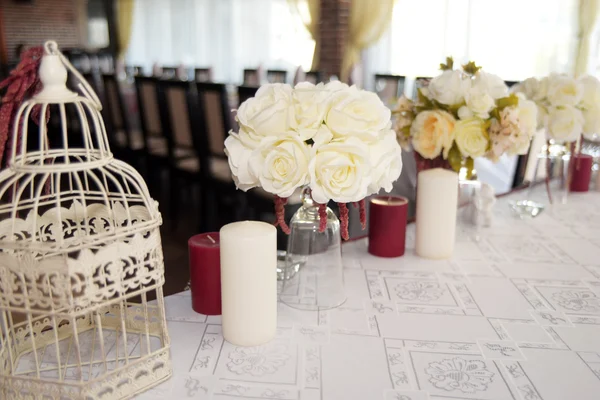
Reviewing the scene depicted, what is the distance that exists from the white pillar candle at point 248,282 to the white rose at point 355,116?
7.9 inches

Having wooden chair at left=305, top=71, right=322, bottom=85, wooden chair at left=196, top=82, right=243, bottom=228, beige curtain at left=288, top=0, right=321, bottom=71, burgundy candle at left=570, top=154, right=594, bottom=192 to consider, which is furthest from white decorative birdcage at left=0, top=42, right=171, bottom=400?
beige curtain at left=288, top=0, right=321, bottom=71

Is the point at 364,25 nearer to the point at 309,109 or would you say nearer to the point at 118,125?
the point at 118,125

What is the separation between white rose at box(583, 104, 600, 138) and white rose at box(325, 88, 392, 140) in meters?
0.97

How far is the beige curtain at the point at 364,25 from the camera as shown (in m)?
4.89

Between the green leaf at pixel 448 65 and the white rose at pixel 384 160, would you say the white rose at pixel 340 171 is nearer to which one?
the white rose at pixel 384 160

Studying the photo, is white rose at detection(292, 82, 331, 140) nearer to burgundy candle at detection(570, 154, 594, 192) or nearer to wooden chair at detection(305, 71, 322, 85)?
burgundy candle at detection(570, 154, 594, 192)

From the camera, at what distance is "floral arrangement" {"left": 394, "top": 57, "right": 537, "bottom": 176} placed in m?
1.18

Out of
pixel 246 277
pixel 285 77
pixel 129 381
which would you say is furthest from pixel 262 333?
pixel 285 77

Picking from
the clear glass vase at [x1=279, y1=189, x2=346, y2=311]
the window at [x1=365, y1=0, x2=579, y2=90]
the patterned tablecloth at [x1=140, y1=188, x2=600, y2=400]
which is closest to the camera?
the patterned tablecloth at [x1=140, y1=188, x2=600, y2=400]

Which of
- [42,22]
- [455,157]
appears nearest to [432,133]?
[455,157]

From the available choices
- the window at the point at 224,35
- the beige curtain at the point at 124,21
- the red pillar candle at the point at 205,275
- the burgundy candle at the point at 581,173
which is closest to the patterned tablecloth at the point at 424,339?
the red pillar candle at the point at 205,275

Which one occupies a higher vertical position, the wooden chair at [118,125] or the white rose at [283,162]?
the white rose at [283,162]

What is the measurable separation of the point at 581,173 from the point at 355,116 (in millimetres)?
1371

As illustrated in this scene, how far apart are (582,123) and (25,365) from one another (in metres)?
1.50
